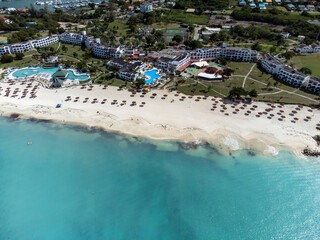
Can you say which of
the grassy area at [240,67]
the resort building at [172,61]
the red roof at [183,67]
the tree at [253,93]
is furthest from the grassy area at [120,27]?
the tree at [253,93]

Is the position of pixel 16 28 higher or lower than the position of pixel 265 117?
higher

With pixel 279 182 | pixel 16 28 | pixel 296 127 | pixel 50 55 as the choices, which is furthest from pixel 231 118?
pixel 16 28

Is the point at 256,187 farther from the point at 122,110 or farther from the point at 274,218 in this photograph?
the point at 122,110

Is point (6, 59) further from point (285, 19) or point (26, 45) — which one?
point (285, 19)

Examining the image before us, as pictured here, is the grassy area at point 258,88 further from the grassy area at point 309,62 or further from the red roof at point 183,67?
the grassy area at point 309,62

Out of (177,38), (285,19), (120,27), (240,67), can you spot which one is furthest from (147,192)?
(285,19)

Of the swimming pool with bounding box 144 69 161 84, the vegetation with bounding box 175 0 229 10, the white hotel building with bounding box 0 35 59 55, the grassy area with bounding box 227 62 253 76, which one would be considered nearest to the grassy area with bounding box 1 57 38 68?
the white hotel building with bounding box 0 35 59 55
